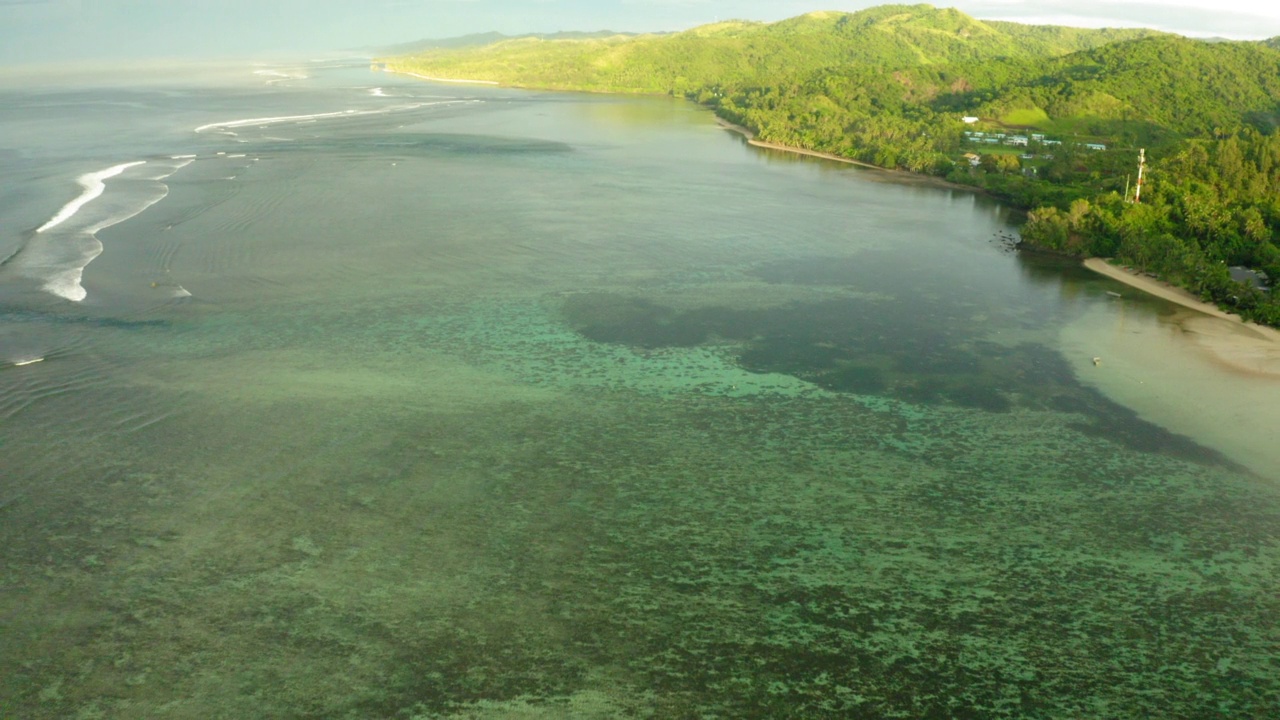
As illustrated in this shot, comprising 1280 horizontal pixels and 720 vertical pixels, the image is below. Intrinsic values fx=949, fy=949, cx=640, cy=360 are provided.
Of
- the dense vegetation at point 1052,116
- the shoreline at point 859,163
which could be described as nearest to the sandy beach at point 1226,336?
the dense vegetation at point 1052,116

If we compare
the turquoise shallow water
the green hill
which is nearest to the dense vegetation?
the green hill

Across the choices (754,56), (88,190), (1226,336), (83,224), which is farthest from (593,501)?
(754,56)

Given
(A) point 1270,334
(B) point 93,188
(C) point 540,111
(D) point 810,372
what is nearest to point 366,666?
(D) point 810,372

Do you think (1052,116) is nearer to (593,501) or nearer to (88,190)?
(88,190)

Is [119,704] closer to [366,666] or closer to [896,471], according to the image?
[366,666]

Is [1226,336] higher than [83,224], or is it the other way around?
[83,224]

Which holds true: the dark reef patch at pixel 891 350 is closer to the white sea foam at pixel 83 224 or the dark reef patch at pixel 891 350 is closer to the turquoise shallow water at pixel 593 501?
the turquoise shallow water at pixel 593 501

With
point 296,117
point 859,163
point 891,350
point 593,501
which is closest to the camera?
point 593,501
